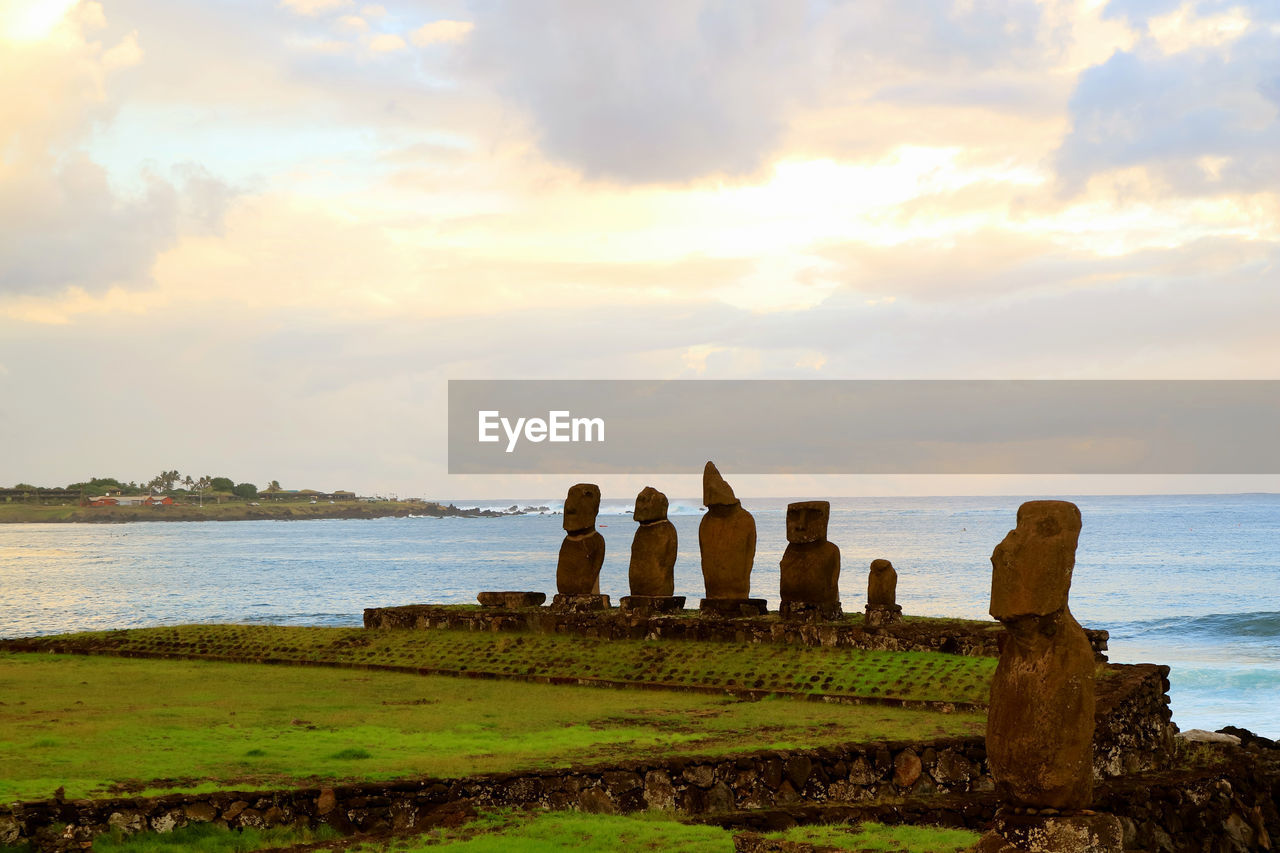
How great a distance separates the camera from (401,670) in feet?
72.5

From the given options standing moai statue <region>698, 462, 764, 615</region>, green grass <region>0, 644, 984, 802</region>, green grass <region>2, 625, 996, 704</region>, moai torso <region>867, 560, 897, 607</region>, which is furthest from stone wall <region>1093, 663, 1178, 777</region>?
standing moai statue <region>698, 462, 764, 615</region>

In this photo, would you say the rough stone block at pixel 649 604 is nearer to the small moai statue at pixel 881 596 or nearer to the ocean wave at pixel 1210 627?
the small moai statue at pixel 881 596

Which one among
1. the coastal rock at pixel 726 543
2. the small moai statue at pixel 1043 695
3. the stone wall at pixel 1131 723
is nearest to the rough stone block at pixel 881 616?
the coastal rock at pixel 726 543

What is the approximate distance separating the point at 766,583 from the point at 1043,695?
2753 inches

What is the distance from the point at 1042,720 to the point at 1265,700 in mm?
32413

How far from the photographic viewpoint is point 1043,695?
353 inches

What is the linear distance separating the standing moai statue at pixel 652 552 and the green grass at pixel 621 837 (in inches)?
523

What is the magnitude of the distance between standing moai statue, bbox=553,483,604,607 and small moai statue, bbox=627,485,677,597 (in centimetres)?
107

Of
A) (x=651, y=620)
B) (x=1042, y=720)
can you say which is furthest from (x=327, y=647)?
(x=1042, y=720)

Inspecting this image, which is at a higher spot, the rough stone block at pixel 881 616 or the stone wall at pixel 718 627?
the rough stone block at pixel 881 616

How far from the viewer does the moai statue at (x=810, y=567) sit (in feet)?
71.1

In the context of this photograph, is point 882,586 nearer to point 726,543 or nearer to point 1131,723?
point 726,543

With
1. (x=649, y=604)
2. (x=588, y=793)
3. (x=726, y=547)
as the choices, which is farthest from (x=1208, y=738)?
(x=588, y=793)

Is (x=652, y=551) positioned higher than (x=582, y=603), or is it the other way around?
(x=652, y=551)
